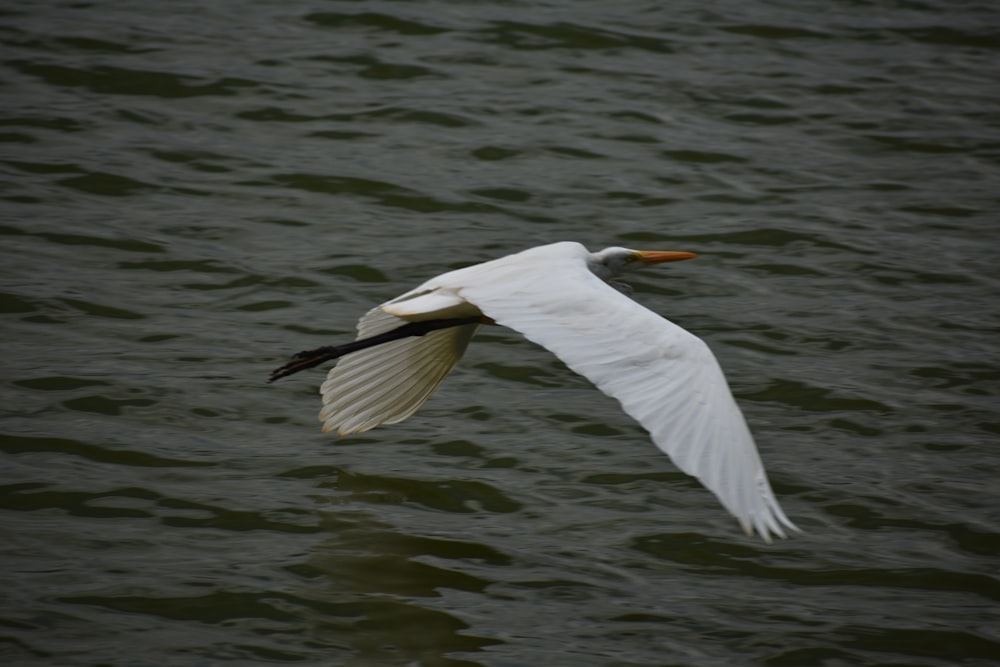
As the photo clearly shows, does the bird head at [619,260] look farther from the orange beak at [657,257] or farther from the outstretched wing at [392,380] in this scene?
the outstretched wing at [392,380]

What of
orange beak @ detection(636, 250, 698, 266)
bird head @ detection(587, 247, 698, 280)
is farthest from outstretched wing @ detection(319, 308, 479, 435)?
orange beak @ detection(636, 250, 698, 266)

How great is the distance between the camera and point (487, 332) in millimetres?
6633

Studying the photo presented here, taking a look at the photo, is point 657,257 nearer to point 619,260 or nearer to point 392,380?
point 619,260

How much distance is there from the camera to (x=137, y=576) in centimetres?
439

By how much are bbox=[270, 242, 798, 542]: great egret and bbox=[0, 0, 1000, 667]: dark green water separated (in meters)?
0.35

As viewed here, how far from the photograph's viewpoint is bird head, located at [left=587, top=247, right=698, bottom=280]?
530 cm

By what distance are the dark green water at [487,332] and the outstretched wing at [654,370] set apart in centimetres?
84

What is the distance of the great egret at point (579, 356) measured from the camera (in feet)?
12.1

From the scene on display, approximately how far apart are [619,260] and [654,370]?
4.96 ft

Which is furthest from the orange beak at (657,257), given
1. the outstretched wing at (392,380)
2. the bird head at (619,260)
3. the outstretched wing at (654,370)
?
the outstretched wing at (654,370)

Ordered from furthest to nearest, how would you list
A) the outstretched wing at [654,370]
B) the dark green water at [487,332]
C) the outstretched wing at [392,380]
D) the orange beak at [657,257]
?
the orange beak at [657,257] → the outstretched wing at [392,380] → the dark green water at [487,332] → the outstretched wing at [654,370]

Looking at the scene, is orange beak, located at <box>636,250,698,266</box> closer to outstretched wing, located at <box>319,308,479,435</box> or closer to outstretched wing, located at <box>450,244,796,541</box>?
outstretched wing, located at <box>319,308,479,435</box>

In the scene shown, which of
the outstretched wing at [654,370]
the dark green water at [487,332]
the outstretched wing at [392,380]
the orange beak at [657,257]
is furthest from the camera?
the orange beak at [657,257]

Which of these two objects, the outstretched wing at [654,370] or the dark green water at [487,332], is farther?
the dark green water at [487,332]
